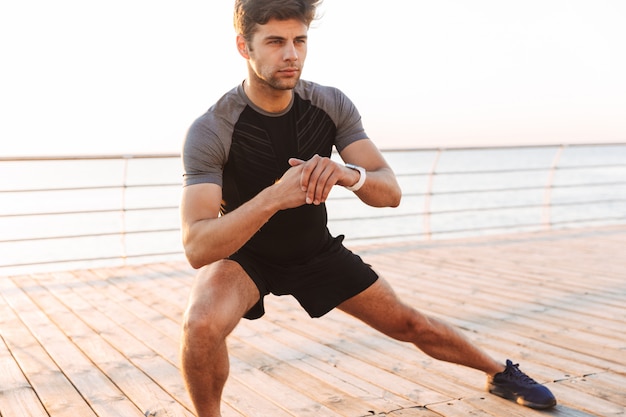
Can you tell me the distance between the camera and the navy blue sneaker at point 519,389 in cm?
262

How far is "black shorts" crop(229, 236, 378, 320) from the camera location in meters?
2.37

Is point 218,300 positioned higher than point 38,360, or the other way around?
point 218,300

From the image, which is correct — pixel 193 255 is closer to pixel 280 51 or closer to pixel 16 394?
pixel 280 51

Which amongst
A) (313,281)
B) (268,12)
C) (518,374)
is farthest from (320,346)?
(268,12)

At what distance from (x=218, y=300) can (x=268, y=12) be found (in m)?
0.90

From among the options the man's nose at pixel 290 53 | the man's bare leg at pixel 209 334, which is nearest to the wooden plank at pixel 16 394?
the man's bare leg at pixel 209 334

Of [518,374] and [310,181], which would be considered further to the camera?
[518,374]

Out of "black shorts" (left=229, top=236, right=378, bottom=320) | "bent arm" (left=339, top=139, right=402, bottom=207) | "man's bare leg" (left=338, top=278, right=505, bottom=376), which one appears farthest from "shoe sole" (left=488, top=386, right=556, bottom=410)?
"bent arm" (left=339, top=139, right=402, bottom=207)

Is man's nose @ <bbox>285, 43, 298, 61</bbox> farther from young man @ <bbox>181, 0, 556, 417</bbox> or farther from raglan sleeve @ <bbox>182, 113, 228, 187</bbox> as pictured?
raglan sleeve @ <bbox>182, 113, 228, 187</bbox>

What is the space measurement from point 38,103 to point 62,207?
5921mm

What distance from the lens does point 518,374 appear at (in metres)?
2.70

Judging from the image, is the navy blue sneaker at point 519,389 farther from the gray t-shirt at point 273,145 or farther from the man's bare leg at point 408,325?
the gray t-shirt at point 273,145

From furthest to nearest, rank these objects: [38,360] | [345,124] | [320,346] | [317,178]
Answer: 1. [320,346]
2. [38,360]
3. [345,124]
4. [317,178]

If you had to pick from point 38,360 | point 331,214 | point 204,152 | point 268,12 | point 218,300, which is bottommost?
point 331,214
